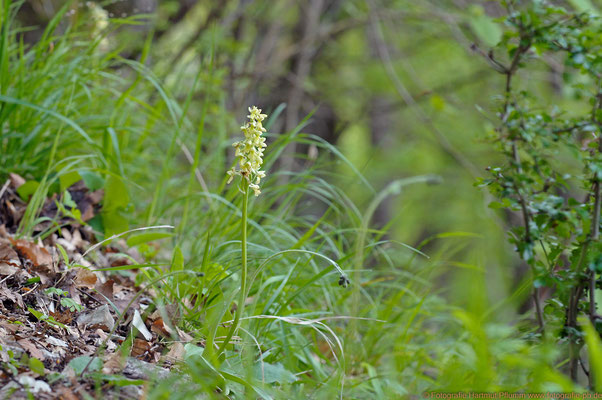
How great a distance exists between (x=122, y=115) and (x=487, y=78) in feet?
16.1

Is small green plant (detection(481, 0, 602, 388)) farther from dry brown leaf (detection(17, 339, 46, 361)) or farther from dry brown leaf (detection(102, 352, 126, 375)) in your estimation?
dry brown leaf (detection(17, 339, 46, 361))

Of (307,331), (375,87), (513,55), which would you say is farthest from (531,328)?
(375,87)

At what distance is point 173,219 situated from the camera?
253 centimetres

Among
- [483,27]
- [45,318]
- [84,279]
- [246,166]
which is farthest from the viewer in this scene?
[483,27]

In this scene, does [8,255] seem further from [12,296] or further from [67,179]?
[67,179]

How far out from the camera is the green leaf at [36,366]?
3.88 ft

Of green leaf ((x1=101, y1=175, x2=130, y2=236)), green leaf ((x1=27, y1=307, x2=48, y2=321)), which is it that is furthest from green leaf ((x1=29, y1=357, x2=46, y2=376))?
green leaf ((x1=101, y1=175, x2=130, y2=236))

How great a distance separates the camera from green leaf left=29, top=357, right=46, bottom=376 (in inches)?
46.6

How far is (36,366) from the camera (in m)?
1.19

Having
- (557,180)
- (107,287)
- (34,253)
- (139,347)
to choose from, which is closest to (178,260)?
(107,287)

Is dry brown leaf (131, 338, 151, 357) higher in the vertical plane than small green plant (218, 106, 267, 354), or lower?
lower

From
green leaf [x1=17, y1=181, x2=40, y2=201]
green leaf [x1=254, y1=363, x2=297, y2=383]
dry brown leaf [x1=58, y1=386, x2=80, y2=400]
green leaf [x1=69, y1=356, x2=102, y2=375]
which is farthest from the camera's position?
green leaf [x1=17, y1=181, x2=40, y2=201]

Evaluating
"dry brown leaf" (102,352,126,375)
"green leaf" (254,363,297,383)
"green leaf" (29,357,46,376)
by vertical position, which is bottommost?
"green leaf" (254,363,297,383)

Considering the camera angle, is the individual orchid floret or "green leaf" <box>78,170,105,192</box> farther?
"green leaf" <box>78,170,105,192</box>
